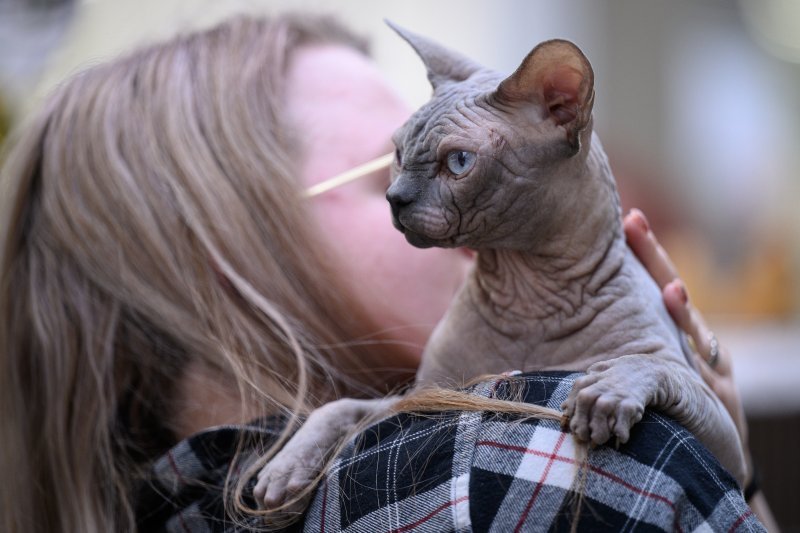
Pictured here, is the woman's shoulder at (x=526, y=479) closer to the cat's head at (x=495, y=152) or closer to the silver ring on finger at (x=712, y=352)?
the cat's head at (x=495, y=152)

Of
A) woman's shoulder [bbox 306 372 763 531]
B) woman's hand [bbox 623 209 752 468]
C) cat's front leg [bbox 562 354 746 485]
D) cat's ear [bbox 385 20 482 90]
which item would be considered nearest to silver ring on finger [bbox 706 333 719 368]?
woman's hand [bbox 623 209 752 468]

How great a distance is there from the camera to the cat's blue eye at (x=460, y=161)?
775 mm

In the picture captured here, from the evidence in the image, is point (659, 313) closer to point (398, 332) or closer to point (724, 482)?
point (724, 482)

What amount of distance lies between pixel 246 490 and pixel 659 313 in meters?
0.50

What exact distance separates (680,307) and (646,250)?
0.27ft

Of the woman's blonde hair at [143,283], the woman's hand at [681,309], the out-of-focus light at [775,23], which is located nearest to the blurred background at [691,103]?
the out-of-focus light at [775,23]

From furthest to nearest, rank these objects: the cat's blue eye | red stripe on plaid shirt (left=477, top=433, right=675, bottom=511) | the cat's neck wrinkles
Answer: the cat's neck wrinkles
the cat's blue eye
red stripe on plaid shirt (left=477, top=433, right=675, bottom=511)

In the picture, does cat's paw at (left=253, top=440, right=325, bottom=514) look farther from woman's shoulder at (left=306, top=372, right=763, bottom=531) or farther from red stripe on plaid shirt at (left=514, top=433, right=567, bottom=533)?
red stripe on plaid shirt at (left=514, top=433, right=567, bottom=533)

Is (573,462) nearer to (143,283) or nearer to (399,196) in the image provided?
(399,196)

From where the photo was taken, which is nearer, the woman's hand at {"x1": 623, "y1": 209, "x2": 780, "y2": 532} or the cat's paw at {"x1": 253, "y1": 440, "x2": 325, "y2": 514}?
the cat's paw at {"x1": 253, "y1": 440, "x2": 325, "y2": 514}

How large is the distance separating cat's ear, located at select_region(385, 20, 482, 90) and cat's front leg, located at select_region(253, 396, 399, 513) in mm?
369

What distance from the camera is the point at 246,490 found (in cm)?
91

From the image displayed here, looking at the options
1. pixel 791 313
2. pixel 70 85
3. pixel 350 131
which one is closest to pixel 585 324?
pixel 350 131

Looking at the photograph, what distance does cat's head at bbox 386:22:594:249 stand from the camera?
0.77 m
